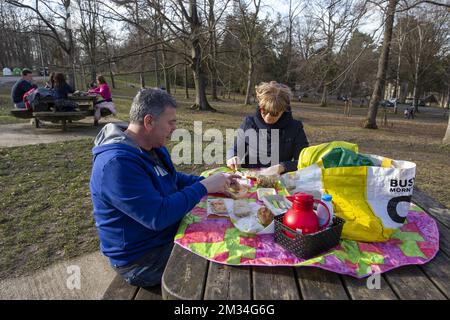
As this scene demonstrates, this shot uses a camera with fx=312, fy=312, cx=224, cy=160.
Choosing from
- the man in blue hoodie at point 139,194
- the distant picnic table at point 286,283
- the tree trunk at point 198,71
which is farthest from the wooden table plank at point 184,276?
the tree trunk at point 198,71

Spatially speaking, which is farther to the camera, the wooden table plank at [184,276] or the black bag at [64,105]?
the black bag at [64,105]

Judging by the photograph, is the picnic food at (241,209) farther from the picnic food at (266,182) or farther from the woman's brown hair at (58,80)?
the woman's brown hair at (58,80)

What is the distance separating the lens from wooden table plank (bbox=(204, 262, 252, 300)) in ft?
4.04

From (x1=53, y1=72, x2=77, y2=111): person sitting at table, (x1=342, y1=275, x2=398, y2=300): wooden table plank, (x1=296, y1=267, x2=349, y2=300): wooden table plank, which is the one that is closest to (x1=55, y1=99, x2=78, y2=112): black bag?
(x1=53, y1=72, x2=77, y2=111): person sitting at table

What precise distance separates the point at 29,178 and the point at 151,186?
13.5ft

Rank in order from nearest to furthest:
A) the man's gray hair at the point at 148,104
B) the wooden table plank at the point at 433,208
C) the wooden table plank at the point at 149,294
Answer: the wooden table plank at the point at 149,294
the man's gray hair at the point at 148,104
the wooden table plank at the point at 433,208

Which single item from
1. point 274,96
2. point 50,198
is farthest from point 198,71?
point 274,96

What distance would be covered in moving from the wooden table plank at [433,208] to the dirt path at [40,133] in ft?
23.8

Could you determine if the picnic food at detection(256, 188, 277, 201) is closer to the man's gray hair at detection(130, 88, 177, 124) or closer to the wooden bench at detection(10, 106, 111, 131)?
the man's gray hair at detection(130, 88, 177, 124)

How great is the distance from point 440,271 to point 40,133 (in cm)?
884

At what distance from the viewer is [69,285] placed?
253cm

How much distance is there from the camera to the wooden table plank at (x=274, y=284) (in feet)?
4.05
